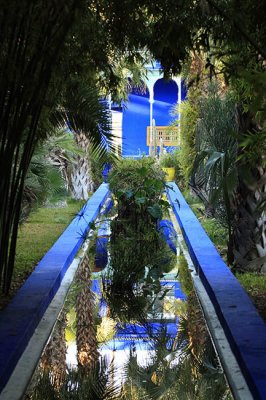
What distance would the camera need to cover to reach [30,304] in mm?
5191

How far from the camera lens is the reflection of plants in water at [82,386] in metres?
3.63

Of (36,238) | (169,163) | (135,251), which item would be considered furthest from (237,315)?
(169,163)

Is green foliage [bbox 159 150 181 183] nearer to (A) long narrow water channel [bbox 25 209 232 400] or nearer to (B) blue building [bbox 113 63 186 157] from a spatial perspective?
(B) blue building [bbox 113 63 186 157]

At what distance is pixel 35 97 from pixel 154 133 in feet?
51.1

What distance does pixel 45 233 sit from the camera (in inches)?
409

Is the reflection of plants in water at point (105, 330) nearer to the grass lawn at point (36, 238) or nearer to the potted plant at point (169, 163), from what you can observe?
the grass lawn at point (36, 238)

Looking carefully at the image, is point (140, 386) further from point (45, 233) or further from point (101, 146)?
point (45, 233)

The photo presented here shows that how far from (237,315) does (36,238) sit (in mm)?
5367

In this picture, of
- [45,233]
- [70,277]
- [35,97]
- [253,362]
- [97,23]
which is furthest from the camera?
[45,233]

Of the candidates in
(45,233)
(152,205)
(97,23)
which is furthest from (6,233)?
(45,233)

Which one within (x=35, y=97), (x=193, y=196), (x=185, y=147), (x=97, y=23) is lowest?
(x=193, y=196)

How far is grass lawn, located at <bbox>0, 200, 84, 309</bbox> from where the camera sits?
6.71m

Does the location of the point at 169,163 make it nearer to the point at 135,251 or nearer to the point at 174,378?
the point at 135,251

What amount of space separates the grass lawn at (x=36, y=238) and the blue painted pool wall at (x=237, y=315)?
1.77 m
